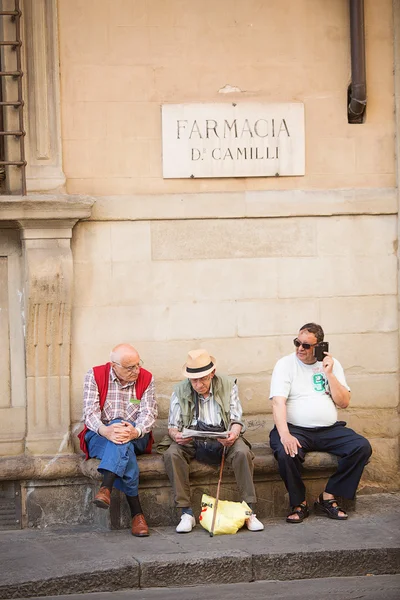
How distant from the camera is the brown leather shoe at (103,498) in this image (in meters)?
7.43

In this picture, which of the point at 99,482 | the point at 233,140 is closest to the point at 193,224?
the point at 233,140

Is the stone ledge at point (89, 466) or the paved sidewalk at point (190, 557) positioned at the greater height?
the stone ledge at point (89, 466)

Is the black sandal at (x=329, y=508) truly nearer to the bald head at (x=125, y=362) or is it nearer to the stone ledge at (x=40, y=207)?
the bald head at (x=125, y=362)

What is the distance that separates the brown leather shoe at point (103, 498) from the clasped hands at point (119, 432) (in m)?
0.35

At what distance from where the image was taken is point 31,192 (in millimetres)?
8234

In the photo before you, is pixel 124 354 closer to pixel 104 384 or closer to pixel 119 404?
pixel 104 384

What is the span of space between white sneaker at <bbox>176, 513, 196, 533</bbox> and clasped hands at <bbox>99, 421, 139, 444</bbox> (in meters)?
0.65

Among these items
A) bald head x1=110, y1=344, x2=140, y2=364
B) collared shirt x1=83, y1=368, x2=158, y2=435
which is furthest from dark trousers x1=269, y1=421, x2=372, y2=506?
bald head x1=110, y1=344, x2=140, y2=364

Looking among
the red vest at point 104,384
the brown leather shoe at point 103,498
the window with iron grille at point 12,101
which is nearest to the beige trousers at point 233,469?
the red vest at point 104,384

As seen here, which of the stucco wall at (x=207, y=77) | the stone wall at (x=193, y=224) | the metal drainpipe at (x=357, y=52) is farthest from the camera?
the metal drainpipe at (x=357, y=52)

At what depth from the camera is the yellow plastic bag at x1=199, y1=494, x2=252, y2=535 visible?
7488 mm

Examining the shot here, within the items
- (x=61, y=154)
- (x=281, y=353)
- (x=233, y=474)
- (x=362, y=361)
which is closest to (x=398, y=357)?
(x=362, y=361)

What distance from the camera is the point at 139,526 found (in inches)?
298

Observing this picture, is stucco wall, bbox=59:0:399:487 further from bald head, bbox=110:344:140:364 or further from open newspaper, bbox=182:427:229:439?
open newspaper, bbox=182:427:229:439
